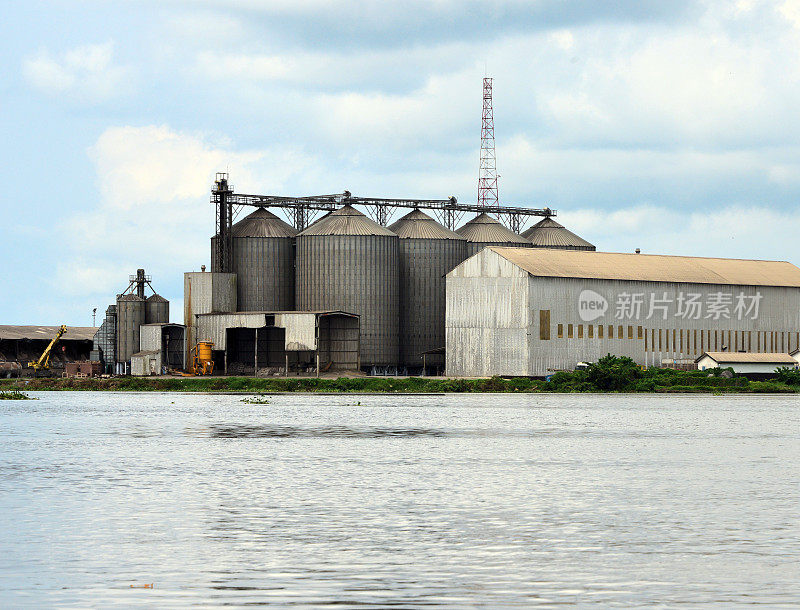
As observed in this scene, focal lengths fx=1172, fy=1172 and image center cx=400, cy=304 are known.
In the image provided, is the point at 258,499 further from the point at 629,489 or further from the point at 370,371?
the point at 370,371

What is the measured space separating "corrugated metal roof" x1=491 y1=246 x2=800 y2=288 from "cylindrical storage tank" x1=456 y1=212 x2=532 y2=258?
806 inches

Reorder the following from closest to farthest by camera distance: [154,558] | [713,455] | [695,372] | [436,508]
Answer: [154,558]
[436,508]
[713,455]
[695,372]

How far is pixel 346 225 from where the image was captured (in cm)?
13575

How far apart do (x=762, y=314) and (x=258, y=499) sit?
10945 centimetres

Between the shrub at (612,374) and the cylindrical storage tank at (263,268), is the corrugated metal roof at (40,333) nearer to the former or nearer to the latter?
the cylindrical storage tank at (263,268)

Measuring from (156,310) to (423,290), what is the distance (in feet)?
104

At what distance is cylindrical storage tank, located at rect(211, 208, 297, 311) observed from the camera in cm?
13850

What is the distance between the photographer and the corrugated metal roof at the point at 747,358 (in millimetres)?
116625

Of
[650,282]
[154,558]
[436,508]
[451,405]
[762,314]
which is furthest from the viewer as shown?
[762,314]

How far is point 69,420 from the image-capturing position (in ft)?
221

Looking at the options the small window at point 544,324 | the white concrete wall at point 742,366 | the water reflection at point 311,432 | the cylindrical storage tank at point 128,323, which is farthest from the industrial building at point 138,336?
the water reflection at point 311,432

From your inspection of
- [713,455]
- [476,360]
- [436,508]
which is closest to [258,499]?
[436,508]

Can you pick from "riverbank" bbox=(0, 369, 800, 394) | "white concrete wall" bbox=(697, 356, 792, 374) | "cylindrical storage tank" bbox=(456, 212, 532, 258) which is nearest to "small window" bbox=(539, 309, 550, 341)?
"riverbank" bbox=(0, 369, 800, 394)

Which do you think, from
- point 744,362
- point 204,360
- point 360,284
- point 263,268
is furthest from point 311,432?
point 263,268
